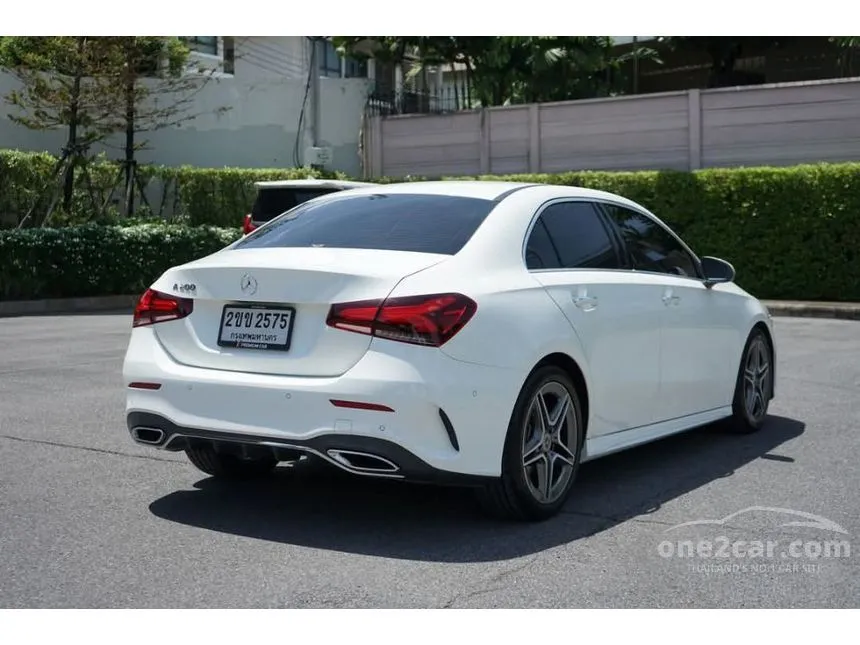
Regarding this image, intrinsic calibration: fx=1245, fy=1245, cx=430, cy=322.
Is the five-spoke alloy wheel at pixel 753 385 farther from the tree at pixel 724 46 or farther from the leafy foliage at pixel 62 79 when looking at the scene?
the tree at pixel 724 46

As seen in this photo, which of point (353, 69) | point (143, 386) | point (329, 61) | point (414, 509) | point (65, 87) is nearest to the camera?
point (143, 386)

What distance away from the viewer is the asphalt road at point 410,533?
4.47 meters

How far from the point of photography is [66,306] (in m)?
20.0

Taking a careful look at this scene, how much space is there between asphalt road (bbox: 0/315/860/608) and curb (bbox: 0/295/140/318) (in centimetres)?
1190

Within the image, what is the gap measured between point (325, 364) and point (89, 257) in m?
16.1

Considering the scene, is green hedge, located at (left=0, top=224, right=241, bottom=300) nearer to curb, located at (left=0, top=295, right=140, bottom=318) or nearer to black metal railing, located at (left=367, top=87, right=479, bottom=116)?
curb, located at (left=0, top=295, right=140, bottom=318)

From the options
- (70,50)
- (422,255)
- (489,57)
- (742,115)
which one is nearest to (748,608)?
(422,255)

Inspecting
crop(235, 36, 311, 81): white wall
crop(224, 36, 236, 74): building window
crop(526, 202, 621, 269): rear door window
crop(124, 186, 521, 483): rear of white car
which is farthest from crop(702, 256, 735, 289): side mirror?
crop(224, 36, 236, 74): building window

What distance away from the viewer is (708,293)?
7398 mm

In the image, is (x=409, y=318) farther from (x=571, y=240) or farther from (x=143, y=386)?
(x=571, y=240)

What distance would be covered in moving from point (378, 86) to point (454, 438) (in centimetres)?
2402

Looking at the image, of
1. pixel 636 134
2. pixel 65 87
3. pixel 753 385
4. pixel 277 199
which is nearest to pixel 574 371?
pixel 753 385

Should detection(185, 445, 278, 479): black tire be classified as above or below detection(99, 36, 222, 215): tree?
below

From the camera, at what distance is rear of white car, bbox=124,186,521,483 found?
16.5 feet
